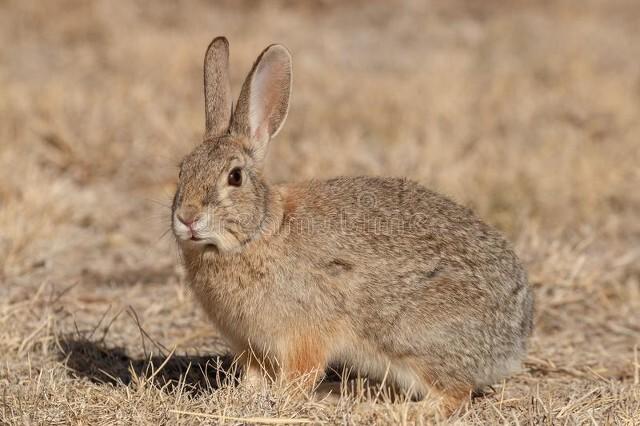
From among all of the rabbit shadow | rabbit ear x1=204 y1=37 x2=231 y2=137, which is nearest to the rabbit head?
rabbit ear x1=204 y1=37 x2=231 y2=137

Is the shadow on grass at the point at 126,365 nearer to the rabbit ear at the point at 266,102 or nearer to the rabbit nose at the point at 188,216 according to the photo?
the rabbit nose at the point at 188,216

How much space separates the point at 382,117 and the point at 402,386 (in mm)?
4647

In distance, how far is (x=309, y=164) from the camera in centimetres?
692

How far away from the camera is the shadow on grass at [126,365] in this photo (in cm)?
395

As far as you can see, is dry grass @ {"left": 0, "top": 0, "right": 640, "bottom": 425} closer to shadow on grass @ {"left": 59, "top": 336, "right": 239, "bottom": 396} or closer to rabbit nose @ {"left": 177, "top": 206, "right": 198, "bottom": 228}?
shadow on grass @ {"left": 59, "top": 336, "right": 239, "bottom": 396}

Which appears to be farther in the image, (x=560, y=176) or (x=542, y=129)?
(x=542, y=129)

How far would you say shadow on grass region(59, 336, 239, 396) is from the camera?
3947mm

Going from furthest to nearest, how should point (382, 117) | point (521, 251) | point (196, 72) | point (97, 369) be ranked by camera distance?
point (196, 72)
point (382, 117)
point (521, 251)
point (97, 369)

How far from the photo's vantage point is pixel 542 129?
26.9 feet

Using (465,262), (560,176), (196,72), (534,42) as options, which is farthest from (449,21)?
(465,262)

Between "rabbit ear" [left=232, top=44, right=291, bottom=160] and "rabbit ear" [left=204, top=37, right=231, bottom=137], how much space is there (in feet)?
0.42

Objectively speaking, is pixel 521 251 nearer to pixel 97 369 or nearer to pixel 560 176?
pixel 560 176

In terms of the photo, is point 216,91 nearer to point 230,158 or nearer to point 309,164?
point 230,158

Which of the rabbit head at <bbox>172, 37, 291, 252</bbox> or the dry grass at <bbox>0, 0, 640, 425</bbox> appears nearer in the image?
the rabbit head at <bbox>172, 37, 291, 252</bbox>
